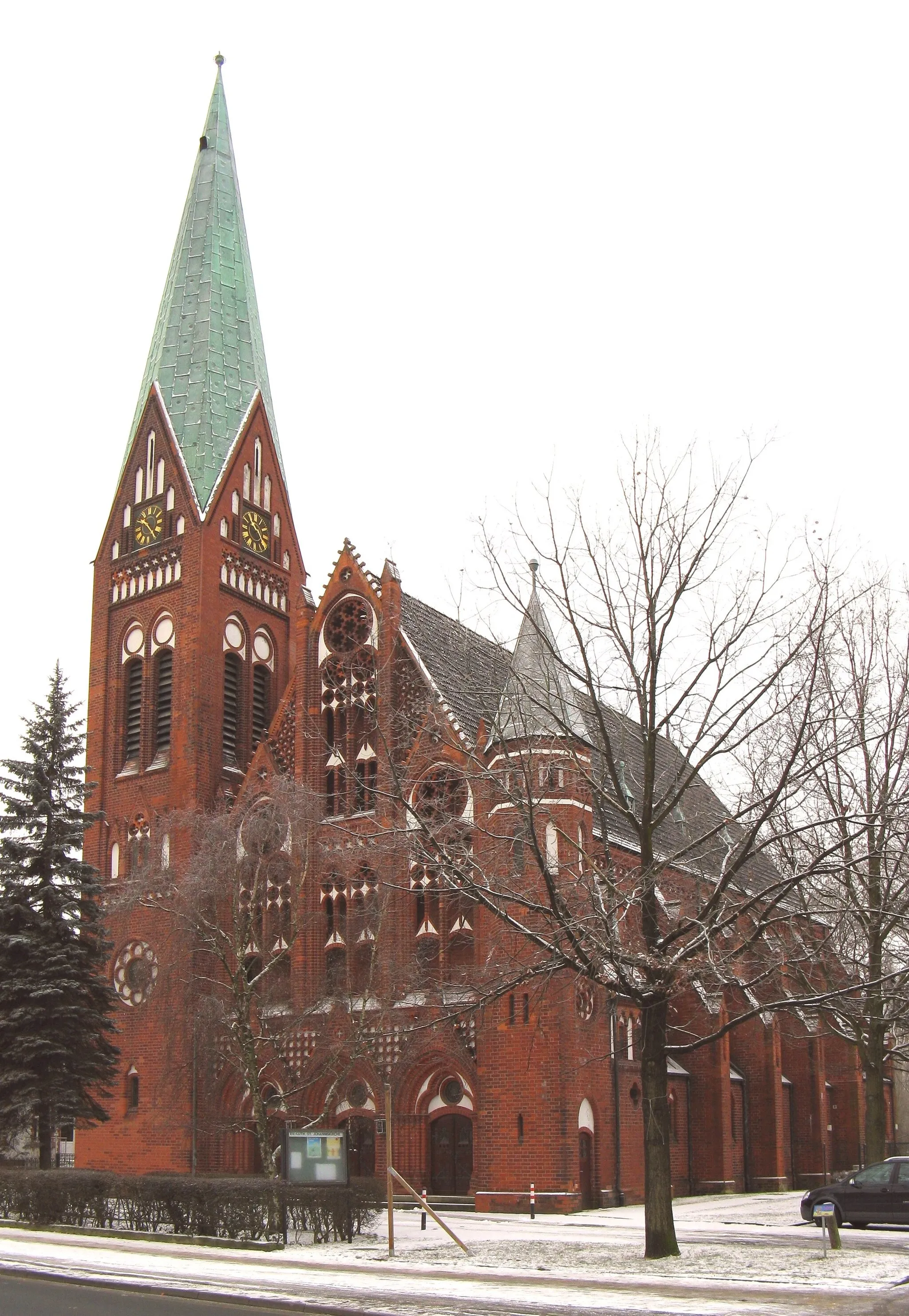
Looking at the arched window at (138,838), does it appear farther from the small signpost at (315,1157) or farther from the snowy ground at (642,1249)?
the small signpost at (315,1157)

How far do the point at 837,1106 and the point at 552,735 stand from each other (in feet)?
108

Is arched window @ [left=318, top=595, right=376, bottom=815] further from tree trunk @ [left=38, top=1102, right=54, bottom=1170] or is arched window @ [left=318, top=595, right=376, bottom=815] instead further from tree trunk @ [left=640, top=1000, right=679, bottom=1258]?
tree trunk @ [left=640, top=1000, right=679, bottom=1258]

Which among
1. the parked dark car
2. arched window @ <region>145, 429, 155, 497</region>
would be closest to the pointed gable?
the parked dark car

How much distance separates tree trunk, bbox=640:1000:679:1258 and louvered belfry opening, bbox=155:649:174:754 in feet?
75.1

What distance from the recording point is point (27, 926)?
29.8 m

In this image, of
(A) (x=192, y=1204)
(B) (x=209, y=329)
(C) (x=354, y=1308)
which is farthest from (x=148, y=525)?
(C) (x=354, y=1308)

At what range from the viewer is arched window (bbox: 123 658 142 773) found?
4091 cm

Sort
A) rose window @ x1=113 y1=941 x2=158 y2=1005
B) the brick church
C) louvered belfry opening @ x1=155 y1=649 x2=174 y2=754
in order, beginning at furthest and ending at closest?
louvered belfry opening @ x1=155 y1=649 x2=174 y2=754 < rose window @ x1=113 y1=941 x2=158 y2=1005 < the brick church

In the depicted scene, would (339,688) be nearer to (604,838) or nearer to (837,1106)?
(604,838)

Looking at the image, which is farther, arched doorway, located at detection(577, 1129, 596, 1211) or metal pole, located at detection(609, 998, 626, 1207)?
metal pole, located at detection(609, 998, 626, 1207)

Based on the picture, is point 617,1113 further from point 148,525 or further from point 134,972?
point 148,525

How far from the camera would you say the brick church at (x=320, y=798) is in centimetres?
3070

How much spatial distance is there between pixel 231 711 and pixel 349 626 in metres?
5.98

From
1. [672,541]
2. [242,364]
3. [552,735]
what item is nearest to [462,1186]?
[552,735]
